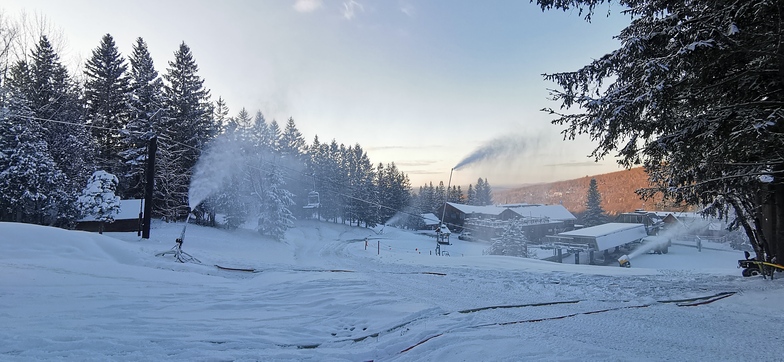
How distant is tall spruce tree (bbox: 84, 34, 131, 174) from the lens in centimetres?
2978

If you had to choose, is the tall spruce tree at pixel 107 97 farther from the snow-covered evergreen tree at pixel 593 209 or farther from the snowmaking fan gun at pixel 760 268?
the snow-covered evergreen tree at pixel 593 209

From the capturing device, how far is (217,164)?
2819 centimetres

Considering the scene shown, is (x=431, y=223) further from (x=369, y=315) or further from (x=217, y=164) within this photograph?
(x=369, y=315)

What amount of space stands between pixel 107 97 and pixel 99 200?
47.8 ft

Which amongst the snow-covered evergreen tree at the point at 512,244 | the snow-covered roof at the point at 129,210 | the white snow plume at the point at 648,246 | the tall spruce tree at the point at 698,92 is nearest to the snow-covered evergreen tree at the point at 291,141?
the snow-covered roof at the point at 129,210

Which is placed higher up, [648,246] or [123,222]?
[123,222]

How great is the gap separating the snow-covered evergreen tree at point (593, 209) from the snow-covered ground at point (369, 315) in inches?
2234

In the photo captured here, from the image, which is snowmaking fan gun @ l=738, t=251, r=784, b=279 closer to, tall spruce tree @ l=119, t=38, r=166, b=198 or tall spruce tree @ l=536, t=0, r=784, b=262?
tall spruce tree @ l=536, t=0, r=784, b=262

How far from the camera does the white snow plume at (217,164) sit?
24547 mm

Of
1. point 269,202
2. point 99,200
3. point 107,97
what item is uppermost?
point 107,97

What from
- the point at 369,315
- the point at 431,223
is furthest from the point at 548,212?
the point at 369,315

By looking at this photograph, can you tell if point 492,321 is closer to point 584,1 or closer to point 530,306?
point 530,306

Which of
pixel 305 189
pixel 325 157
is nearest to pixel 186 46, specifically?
pixel 305 189

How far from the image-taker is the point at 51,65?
25.7 metres
